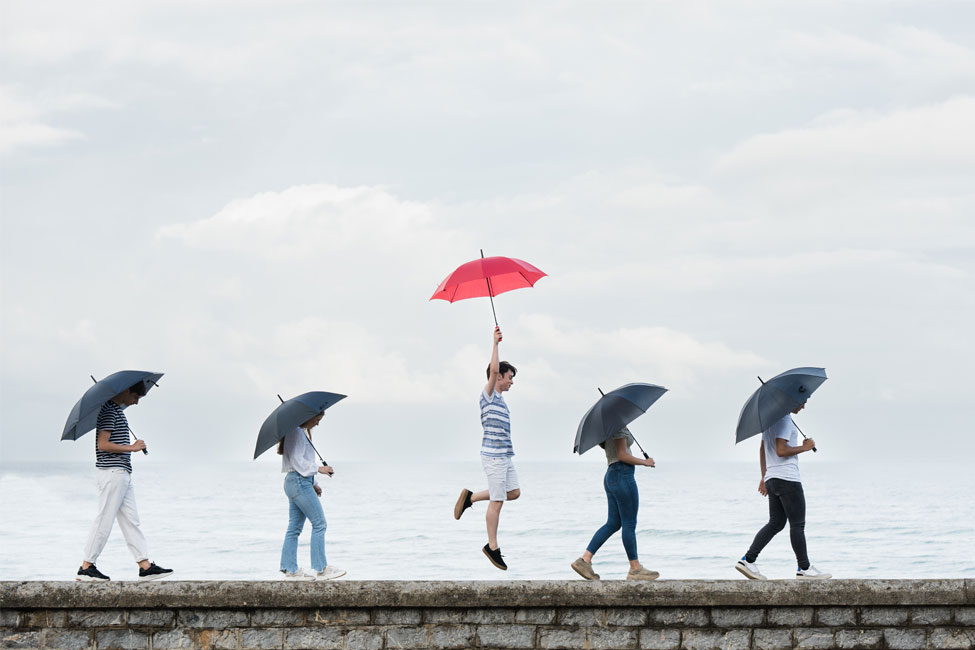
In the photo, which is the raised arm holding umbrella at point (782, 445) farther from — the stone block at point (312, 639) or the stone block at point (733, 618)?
the stone block at point (312, 639)

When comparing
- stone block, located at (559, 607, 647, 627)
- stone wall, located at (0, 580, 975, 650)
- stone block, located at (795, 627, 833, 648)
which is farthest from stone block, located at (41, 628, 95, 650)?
stone block, located at (795, 627, 833, 648)

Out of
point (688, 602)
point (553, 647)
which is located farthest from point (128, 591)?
point (688, 602)

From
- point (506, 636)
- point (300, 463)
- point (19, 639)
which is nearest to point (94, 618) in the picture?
point (19, 639)

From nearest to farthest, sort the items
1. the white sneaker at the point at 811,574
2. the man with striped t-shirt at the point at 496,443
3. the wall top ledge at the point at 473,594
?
the wall top ledge at the point at 473,594 < the white sneaker at the point at 811,574 < the man with striped t-shirt at the point at 496,443

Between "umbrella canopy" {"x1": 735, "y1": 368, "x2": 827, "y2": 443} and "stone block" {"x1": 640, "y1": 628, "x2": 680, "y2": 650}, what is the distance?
161 centimetres

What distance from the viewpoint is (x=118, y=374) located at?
8.04 metres

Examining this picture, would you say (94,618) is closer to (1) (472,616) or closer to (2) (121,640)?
(2) (121,640)

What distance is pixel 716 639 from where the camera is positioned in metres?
7.62

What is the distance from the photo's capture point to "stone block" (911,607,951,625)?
25.3 ft

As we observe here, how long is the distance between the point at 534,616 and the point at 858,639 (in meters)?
2.52

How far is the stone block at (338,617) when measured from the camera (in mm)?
7504

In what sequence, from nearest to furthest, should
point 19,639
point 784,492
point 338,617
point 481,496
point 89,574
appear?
point 19,639 < point 338,617 < point 89,574 < point 784,492 < point 481,496

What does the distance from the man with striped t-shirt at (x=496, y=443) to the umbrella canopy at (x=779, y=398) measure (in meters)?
1.90

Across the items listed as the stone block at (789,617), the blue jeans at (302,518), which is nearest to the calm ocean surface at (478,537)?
the blue jeans at (302,518)
